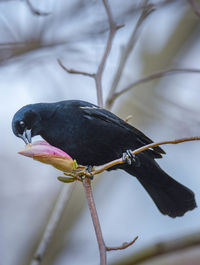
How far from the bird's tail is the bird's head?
79cm

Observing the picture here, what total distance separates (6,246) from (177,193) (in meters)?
3.83

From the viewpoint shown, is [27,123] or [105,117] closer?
[27,123]

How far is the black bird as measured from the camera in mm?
3564

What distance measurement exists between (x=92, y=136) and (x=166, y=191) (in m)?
0.77

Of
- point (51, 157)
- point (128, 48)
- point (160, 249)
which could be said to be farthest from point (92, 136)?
point (51, 157)

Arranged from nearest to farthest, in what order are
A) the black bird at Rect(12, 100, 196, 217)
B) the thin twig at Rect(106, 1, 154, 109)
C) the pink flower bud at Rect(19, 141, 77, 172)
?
the pink flower bud at Rect(19, 141, 77, 172)
the thin twig at Rect(106, 1, 154, 109)
the black bird at Rect(12, 100, 196, 217)

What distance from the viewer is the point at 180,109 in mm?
4805

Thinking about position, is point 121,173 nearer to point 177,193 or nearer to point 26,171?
point 26,171

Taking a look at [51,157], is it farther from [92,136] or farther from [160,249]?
[160,249]

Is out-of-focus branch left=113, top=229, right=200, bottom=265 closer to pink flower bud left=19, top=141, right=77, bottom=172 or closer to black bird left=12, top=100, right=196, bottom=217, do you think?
black bird left=12, top=100, right=196, bottom=217

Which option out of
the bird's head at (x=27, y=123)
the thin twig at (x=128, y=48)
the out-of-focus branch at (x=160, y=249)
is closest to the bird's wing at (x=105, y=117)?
the thin twig at (x=128, y=48)

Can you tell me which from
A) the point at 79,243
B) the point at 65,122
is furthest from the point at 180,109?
the point at 79,243

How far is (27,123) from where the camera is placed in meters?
3.58

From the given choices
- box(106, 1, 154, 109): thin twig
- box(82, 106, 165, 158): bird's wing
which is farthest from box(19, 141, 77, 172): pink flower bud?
→ box(82, 106, 165, 158): bird's wing
